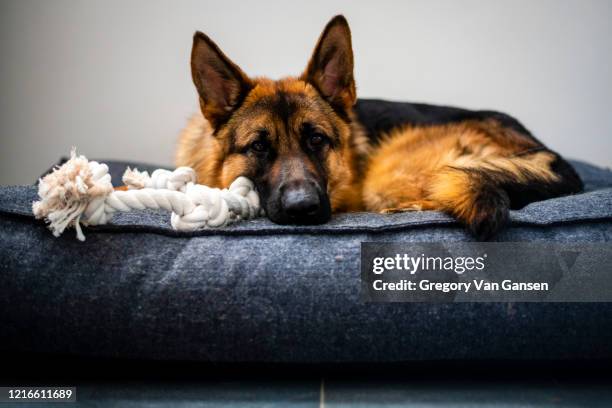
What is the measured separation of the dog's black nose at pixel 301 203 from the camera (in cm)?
162

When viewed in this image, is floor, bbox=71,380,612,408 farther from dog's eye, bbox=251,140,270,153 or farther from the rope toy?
dog's eye, bbox=251,140,270,153

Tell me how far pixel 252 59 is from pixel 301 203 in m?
2.25

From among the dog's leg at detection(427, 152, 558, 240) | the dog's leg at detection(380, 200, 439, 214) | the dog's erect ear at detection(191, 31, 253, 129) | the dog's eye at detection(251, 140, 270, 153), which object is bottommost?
the dog's leg at detection(380, 200, 439, 214)

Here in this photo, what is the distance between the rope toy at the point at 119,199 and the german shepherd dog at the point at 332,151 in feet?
0.71

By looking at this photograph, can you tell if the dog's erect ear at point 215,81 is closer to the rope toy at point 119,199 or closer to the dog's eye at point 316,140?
the dog's eye at point 316,140

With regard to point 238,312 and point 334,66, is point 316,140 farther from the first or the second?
point 238,312

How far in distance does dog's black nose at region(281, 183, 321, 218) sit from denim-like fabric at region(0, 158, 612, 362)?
222 mm

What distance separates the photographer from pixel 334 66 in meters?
2.12

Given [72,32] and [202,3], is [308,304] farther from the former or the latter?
[72,32]

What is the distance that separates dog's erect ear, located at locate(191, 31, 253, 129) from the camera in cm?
190

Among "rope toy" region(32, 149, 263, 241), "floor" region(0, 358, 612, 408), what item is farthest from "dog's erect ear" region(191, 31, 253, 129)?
"floor" region(0, 358, 612, 408)

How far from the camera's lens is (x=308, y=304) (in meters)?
1.32

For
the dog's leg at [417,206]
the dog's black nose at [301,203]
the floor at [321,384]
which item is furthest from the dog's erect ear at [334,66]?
the floor at [321,384]

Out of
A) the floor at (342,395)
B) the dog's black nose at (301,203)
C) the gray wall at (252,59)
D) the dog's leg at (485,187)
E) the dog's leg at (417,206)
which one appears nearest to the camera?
the floor at (342,395)
